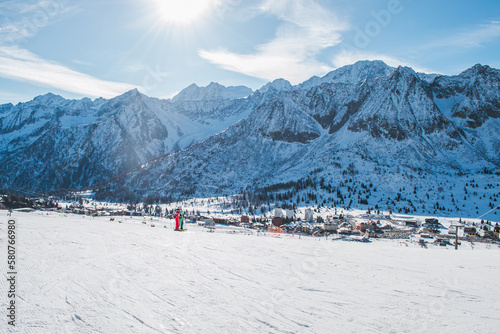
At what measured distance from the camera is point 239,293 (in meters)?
12.1

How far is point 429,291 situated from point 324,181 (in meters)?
174

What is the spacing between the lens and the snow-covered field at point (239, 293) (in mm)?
9414

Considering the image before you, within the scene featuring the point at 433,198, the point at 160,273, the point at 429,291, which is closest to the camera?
the point at 429,291

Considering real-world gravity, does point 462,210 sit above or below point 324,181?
below

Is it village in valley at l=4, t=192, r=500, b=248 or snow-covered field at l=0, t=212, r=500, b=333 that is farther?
village in valley at l=4, t=192, r=500, b=248

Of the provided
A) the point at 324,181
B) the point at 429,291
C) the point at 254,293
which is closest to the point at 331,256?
the point at 429,291

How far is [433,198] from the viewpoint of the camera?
14688cm

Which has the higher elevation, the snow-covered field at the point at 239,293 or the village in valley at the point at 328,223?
the snow-covered field at the point at 239,293

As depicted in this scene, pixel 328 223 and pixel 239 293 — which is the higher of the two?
pixel 239 293

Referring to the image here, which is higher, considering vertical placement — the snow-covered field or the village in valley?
the snow-covered field

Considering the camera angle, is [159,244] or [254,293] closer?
[254,293]

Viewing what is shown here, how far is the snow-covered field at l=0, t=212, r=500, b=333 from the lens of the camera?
9.41 m

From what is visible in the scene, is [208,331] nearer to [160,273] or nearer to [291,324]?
[291,324]

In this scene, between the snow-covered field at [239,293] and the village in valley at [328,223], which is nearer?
the snow-covered field at [239,293]
